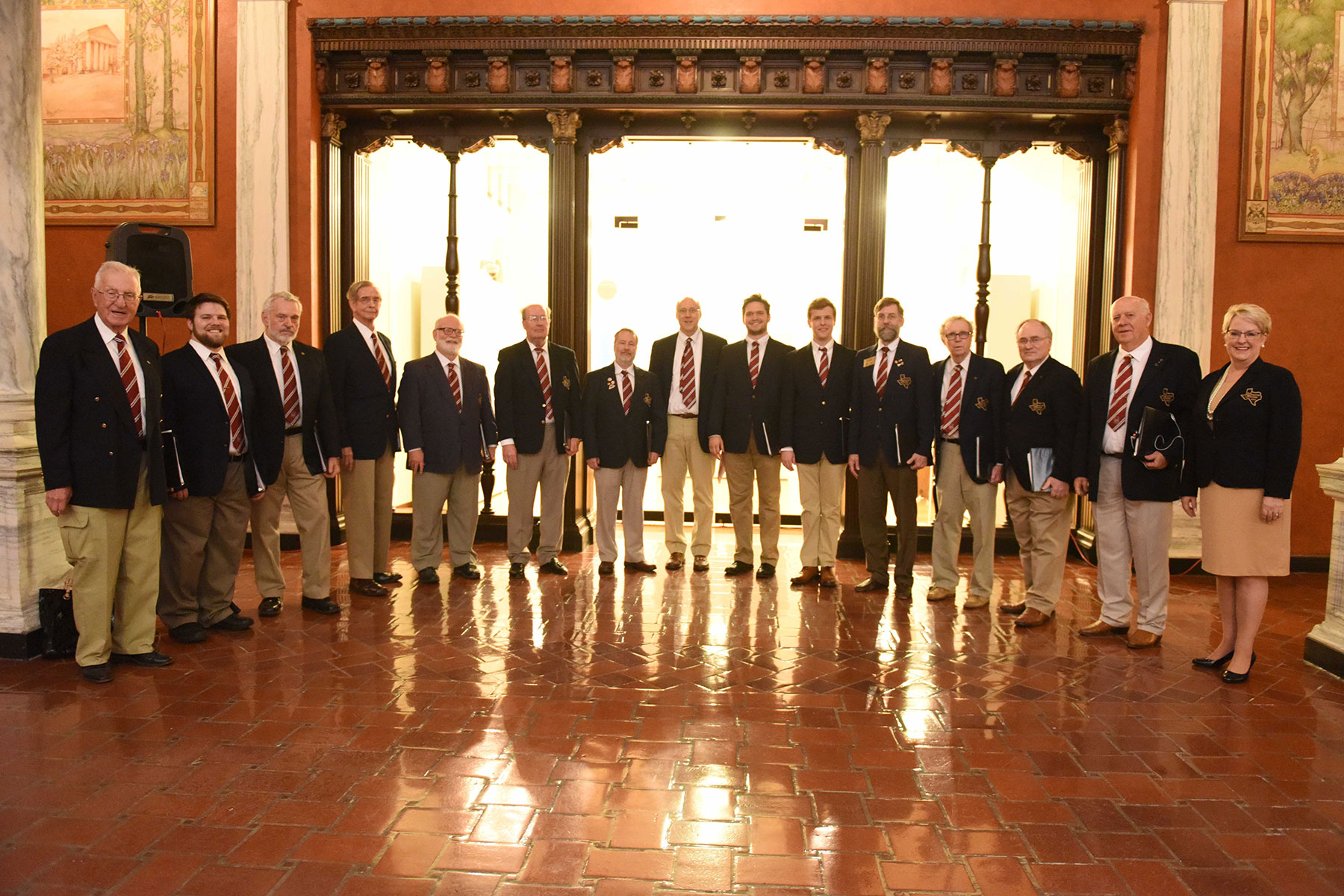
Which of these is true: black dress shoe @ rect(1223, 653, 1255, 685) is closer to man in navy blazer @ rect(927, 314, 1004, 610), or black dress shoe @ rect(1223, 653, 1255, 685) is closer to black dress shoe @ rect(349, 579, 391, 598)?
man in navy blazer @ rect(927, 314, 1004, 610)

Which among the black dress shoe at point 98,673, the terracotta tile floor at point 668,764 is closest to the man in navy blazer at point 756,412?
the terracotta tile floor at point 668,764

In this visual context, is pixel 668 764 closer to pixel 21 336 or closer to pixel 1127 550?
pixel 1127 550

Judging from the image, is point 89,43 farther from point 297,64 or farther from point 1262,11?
point 1262,11

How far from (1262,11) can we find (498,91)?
5834 mm

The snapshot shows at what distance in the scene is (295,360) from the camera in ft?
16.8

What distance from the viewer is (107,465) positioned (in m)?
3.96

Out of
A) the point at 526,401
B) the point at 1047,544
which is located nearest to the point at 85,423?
the point at 526,401

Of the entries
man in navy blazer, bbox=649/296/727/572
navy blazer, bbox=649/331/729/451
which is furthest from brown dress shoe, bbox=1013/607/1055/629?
navy blazer, bbox=649/331/729/451

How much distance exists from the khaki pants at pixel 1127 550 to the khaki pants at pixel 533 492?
3516 mm

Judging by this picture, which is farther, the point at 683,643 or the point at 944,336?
the point at 944,336

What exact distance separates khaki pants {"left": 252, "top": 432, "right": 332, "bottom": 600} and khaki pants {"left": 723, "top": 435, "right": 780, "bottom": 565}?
8.84 feet

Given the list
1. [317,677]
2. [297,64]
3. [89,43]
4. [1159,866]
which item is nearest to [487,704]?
[317,677]

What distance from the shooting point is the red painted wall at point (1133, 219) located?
22.2ft

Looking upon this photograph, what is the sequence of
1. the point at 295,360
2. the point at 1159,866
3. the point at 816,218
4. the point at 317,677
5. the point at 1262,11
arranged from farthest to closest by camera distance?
the point at 816,218 < the point at 1262,11 < the point at 295,360 < the point at 317,677 < the point at 1159,866
